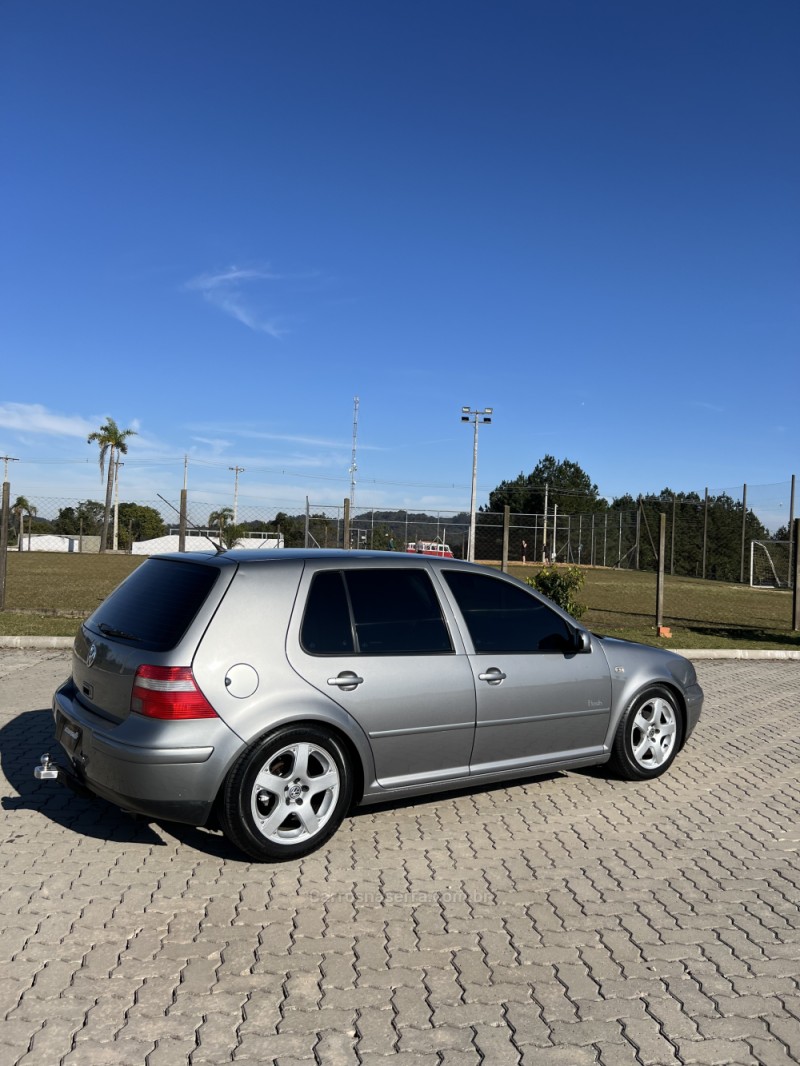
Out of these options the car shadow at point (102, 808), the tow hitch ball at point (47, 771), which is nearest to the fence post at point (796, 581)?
the car shadow at point (102, 808)

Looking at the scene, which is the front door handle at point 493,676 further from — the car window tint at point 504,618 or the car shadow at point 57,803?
the car shadow at point 57,803

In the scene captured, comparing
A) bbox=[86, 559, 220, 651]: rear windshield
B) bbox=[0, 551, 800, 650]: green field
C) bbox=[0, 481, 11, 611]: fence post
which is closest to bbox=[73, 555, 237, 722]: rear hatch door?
bbox=[86, 559, 220, 651]: rear windshield

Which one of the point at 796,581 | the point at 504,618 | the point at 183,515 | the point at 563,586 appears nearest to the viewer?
the point at 504,618

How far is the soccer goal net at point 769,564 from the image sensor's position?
37.7 meters

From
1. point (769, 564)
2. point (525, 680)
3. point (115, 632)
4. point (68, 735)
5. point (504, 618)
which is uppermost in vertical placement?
point (769, 564)

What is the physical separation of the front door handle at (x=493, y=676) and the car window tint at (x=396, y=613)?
261 millimetres

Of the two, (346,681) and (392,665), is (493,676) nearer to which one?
(392,665)

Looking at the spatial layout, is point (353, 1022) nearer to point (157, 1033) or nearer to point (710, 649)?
point (157, 1033)

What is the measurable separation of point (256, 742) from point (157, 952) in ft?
3.44

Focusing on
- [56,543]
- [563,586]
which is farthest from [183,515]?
[56,543]

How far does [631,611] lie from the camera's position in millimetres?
19297

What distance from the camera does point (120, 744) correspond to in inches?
165

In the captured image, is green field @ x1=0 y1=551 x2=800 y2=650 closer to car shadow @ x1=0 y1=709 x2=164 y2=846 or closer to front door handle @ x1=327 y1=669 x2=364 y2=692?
car shadow @ x1=0 y1=709 x2=164 y2=846

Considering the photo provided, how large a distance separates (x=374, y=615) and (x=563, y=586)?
8622 mm
